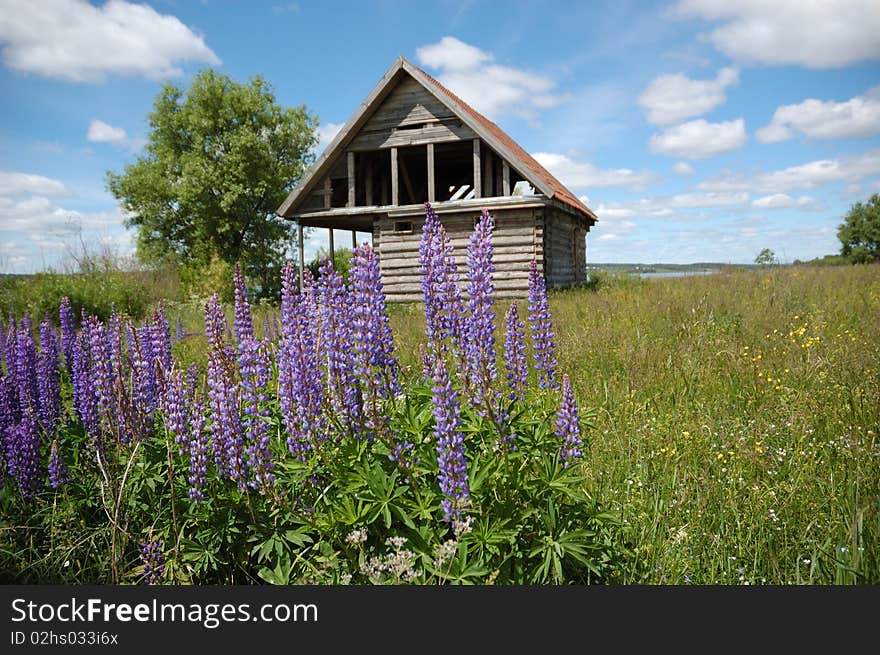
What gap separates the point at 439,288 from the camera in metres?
2.85

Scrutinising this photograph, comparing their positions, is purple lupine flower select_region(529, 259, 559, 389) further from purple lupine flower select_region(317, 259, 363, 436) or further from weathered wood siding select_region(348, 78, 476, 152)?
weathered wood siding select_region(348, 78, 476, 152)

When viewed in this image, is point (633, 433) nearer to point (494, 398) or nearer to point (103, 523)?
point (494, 398)

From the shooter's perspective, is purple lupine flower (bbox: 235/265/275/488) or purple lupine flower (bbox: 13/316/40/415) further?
purple lupine flower (bbox: 13/316/40/415)

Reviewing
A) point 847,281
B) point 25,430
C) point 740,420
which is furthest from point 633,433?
point 847,281

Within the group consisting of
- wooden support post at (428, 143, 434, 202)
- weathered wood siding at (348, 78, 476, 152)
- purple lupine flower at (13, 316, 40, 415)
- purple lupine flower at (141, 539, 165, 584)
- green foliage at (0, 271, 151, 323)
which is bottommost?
purple lupine flower at (141, 539, 165, 584)

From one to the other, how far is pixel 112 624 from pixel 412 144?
15.8 m

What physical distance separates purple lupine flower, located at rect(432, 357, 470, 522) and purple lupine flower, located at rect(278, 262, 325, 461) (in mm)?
760

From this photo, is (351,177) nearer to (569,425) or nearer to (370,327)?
(370,327)

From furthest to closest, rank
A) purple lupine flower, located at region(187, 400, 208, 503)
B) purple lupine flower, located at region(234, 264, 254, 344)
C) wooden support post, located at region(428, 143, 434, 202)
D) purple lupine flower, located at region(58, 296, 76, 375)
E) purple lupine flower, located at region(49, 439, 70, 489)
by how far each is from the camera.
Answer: wooden support post, located at region(428, 143, 434, 202), purple lupine flower, located at region(58, 296, 76, 375), purple lupine flower, located at region(49, 439, 70, 489), purple lupine flower, located at region(234, 264, 254, 344), purple lupine flower, located at region(187, 400, 208, 503)

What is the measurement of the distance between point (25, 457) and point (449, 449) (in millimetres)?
2893

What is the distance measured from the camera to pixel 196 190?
3148 centimetres

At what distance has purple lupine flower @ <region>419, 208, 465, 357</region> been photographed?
9.26 ft

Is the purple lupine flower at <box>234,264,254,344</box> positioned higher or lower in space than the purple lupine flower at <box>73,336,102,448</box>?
higher

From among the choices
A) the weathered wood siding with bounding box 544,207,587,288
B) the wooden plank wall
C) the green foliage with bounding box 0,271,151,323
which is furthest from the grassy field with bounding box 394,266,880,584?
the green foliage with bounding box 0,271,151,323
